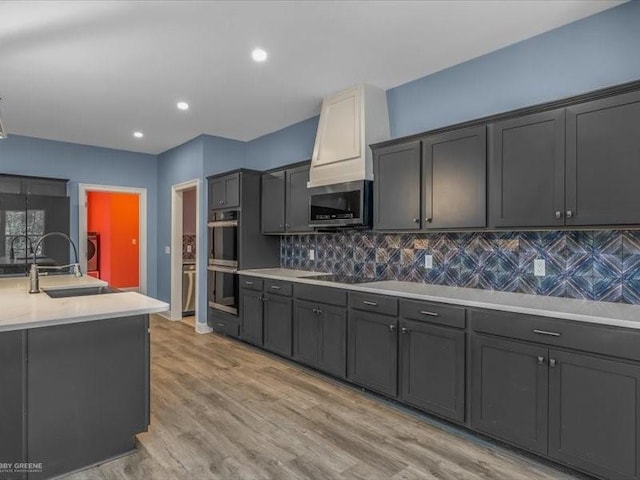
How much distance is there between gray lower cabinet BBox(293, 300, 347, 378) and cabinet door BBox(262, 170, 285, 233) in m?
1.18

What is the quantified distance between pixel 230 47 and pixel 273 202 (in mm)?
2071

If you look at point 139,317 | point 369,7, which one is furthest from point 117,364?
point 369,7

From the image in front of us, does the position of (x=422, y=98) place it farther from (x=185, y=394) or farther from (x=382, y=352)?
(x=185, y=394)

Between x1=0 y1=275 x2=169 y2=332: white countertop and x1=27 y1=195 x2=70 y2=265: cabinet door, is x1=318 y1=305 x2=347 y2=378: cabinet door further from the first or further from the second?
x1=27 y1=195 x2=70 y2=265: cabinet door

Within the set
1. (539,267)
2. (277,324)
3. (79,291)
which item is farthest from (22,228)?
(539,267)

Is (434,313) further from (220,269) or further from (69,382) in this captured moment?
(220,269)

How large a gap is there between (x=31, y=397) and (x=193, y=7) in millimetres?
2404

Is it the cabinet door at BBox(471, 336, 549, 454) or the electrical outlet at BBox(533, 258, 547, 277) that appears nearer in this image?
the cabinet door at BBox(471, 336, 549, 454)

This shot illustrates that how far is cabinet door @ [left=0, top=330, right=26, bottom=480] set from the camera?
1.95m

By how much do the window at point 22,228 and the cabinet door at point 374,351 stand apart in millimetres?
4462

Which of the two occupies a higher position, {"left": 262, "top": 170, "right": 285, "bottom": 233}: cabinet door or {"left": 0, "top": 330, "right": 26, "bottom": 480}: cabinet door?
{"left": 262, "top": 170, "right": 285, "bottom": 233}: cabinet door

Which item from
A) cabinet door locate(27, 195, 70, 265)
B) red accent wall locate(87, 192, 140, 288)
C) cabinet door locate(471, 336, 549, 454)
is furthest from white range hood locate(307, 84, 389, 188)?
red accent wall locate(87, 192, 140, 288)

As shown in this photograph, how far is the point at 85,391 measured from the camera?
85.0 inches

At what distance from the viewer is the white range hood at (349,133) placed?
3598mm
